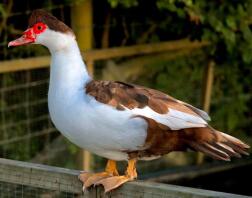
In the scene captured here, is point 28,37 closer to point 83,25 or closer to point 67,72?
point 67,72

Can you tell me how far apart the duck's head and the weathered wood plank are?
211cm

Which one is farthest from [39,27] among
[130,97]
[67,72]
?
[130,97]

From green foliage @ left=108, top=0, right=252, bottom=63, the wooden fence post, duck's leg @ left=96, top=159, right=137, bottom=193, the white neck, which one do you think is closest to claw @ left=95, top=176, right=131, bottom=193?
duck's leg @ left=96, top=159, right=137, bottom=193

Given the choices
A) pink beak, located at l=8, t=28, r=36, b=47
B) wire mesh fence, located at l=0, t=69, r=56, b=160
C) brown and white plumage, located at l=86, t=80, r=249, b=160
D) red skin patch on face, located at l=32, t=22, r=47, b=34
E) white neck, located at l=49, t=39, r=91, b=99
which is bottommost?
wire mesh fence, located at l=0, t=69, r=56, b=160

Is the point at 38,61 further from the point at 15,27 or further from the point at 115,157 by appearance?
the point at 115,157

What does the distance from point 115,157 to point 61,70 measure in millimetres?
417

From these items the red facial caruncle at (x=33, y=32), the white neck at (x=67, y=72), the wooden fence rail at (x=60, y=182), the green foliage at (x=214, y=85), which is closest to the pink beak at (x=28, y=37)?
the red facial caruncle at (x=33, y=32)

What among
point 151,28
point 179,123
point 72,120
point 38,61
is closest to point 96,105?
point 72,120

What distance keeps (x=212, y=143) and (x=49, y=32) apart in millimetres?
818

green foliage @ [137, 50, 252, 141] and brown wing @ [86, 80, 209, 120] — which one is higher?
brown wing @ [86, 80, 209, 120]

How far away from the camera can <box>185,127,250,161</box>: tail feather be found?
310 cm

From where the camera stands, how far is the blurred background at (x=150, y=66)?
5691 millimetres

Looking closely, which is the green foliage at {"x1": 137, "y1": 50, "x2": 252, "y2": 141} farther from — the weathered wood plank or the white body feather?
the white body feather

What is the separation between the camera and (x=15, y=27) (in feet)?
19.5
